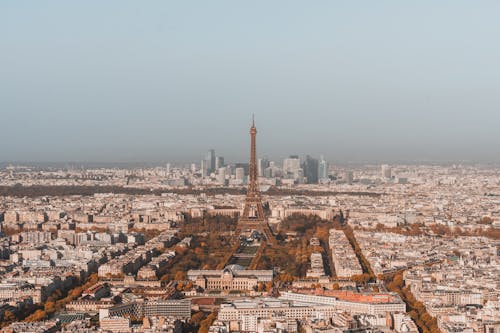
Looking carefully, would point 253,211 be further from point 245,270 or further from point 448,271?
point 448,271

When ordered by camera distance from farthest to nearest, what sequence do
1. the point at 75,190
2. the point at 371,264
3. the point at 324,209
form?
the point at 75,190
the point at 324,209
the point at 371,264

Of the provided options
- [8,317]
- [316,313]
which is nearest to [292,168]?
[316,313]

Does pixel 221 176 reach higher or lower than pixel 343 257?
higher

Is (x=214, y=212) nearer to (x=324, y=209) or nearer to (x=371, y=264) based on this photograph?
(x=324, y=209)

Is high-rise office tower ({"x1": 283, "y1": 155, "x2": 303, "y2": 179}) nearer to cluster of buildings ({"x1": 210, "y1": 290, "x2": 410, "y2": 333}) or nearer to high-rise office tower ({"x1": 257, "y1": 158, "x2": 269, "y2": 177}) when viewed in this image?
high-rise office tower ({"x1": 257, "y1": 158, "x2": 269, "y2": 177})

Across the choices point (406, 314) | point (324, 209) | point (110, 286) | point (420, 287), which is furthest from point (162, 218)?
point (406, 314)

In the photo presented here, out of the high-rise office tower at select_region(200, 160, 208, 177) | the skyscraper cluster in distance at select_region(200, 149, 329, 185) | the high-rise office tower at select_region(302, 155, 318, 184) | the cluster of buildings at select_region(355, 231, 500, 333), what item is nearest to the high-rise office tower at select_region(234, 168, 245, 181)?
the skyscraper cluster in distance at select_region(200, 149, 329, 185)

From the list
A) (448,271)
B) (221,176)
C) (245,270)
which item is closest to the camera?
(448,271)
